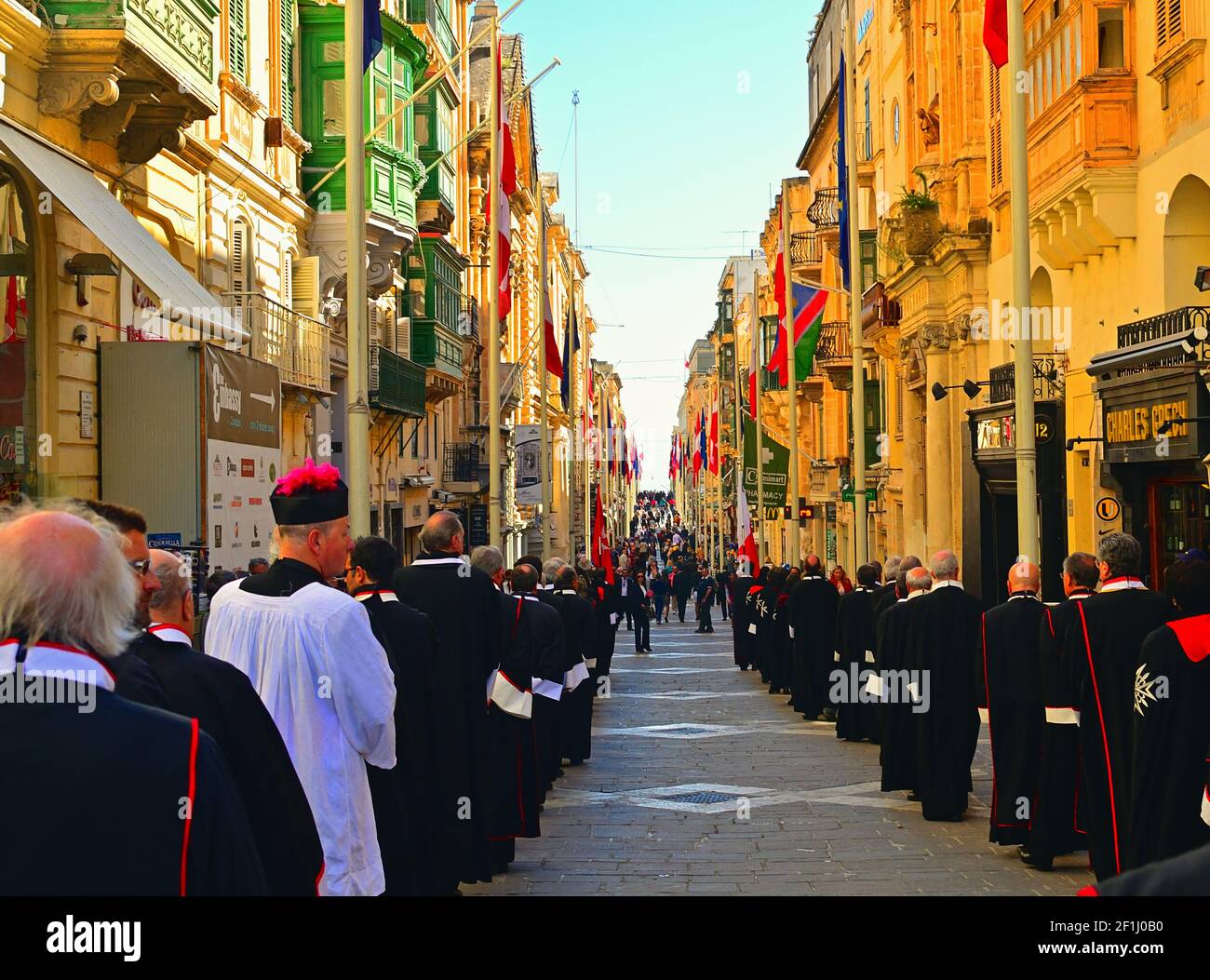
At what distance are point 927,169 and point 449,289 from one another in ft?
51.8

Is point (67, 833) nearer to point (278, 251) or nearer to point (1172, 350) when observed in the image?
point (1172, 350)

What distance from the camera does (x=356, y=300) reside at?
1365cm

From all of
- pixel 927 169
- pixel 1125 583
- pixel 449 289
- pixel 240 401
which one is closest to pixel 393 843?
pixel 1125 583

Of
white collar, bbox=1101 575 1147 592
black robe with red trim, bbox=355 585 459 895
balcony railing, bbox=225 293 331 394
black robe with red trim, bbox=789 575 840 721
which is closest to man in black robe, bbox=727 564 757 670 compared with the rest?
black robe with red trim, bbox=789 575 840 721

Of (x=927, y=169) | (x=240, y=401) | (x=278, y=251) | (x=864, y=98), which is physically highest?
(x=864, y=98)

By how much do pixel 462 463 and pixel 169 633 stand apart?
42.1 m

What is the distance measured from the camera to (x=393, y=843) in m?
7.22

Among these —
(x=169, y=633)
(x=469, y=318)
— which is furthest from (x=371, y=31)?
(x=469, y=318)

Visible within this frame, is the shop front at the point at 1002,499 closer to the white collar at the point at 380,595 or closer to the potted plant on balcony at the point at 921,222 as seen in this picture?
the potted plant on balcony at the point at 921,222

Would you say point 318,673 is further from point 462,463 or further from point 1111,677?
point 462,463

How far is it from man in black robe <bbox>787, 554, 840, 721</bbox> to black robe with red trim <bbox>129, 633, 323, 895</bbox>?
15.5m

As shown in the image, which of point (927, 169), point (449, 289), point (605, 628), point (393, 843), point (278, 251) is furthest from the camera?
point (449, 289)

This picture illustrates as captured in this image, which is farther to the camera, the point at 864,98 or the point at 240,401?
the point at 864,98

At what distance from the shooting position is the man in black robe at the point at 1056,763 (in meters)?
9.84
